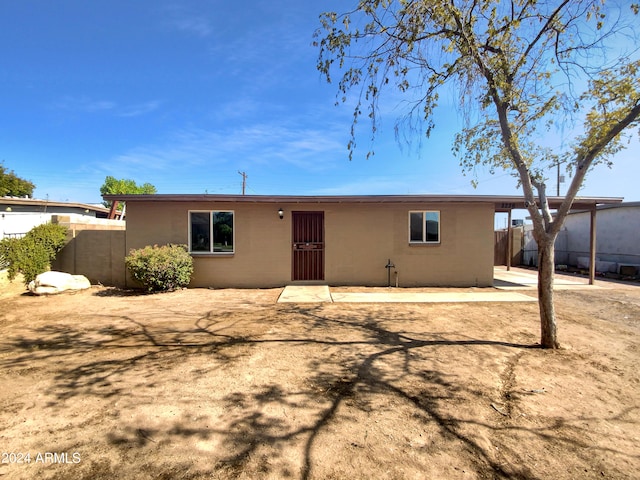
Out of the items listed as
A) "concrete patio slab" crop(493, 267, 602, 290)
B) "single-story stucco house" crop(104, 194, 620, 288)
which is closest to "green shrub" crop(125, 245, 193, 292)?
"single-story stucco house" crop(104, 194, 620, 288)

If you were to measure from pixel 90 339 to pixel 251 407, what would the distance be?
3.25m

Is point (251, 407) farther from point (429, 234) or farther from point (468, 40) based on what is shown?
point (429, 234)

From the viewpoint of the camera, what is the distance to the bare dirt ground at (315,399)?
2.18 meters

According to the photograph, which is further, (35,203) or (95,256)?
(35,203)

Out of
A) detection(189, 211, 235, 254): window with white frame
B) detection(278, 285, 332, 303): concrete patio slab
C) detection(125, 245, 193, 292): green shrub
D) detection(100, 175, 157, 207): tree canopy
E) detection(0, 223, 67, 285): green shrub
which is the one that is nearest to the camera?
detection(278, 285, 332, 303): concrete patio slab

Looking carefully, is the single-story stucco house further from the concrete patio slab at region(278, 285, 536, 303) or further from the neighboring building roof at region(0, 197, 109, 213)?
the neighboring building roof at region(0, 197, 109, 213)

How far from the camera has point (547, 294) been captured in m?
4.41

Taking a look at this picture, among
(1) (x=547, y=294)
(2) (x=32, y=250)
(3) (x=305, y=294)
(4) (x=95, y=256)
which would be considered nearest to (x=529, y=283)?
(1) (x=547, y=294)

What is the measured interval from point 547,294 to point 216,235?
309 inches

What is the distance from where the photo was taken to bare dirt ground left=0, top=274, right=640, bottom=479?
2.18 meters

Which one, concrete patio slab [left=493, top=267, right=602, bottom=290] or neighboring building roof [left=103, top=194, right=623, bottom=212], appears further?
concrete patio slab [left=493, top=267, right=602, bottom=290]

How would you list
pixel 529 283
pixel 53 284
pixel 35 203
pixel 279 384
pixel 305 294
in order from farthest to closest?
pixel 35 203 < pixel 529 283 < pixel 305 294 < pixel 53 284 < pixel 279 384

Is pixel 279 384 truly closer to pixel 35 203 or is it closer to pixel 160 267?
pixel 160 267

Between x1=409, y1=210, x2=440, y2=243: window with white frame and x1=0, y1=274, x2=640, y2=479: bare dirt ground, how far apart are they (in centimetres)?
410
